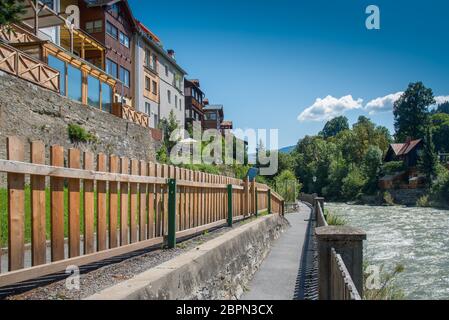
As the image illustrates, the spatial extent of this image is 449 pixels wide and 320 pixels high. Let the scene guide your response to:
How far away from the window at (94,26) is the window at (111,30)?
0.49 meters

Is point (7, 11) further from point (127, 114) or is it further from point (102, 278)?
point (127, 114)

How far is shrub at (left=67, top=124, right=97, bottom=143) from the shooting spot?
16.2 m

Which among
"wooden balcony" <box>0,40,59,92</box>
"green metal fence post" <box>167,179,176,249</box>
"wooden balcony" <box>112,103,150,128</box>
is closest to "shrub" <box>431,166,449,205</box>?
"wooden balcony" <box>112,103,150,128</box>

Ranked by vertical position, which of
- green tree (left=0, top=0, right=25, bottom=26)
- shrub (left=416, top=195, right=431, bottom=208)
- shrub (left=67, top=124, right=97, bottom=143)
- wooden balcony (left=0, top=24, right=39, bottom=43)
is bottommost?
shrub (left=416, top=195, right=431, bottom=208)

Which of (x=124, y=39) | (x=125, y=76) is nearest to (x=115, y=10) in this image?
(x=124, y=39)

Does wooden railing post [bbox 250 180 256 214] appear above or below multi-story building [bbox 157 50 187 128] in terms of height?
below

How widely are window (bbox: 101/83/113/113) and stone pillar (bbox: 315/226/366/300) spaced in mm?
18422

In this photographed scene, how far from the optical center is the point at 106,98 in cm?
2258

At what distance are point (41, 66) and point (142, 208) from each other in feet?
38.1

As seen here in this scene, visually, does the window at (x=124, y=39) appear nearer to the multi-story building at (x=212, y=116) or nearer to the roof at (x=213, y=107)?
the multi-story building at (x=212, y=116)

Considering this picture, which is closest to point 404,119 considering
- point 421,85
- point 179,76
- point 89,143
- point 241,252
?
point 421,85

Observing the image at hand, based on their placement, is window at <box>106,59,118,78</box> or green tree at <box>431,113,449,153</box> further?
green tree at <box>431,113,449,153</box>

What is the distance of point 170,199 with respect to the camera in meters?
6.32

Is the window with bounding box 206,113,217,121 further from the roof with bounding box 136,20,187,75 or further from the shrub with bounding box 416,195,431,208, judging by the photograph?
the shrub with bounding box 416,195,431,208
